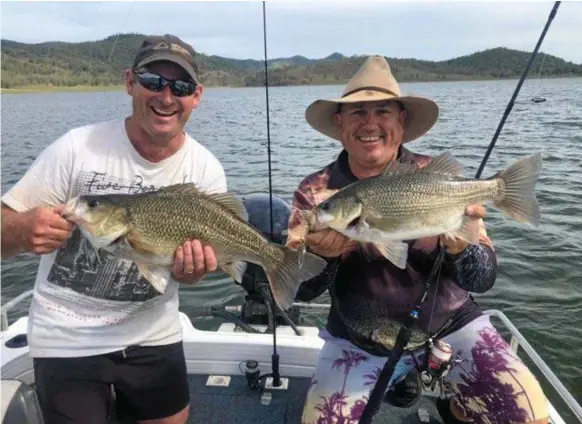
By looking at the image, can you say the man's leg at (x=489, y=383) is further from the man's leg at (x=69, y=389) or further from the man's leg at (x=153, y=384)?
the man's leg at (x=69, y=389)

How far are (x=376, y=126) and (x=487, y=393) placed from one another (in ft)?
5.77

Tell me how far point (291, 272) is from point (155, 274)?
0.78 metres

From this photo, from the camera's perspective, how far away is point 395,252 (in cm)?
287

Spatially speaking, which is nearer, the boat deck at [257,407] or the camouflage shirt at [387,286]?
the camouflage shirt at [387,286]

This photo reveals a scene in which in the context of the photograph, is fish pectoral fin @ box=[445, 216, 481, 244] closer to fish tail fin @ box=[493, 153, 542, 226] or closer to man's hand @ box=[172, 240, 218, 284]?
fish tail fin @ box=[493, 153, 542, 226]

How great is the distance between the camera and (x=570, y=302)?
314 inches

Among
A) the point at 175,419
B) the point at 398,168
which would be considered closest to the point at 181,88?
the point at 398,168

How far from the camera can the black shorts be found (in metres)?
3.03

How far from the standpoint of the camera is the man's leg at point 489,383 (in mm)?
2945

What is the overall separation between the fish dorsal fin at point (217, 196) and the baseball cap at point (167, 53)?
2.47ft

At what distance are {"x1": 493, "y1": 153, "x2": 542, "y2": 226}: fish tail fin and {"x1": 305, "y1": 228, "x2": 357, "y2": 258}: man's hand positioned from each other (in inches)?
38.0

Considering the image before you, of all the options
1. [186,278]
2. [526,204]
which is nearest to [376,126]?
[526,204]

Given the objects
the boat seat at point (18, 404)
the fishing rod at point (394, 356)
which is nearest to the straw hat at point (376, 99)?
the fishing rod at point (394, 356)

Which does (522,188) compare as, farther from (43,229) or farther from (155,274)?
(43,229)
